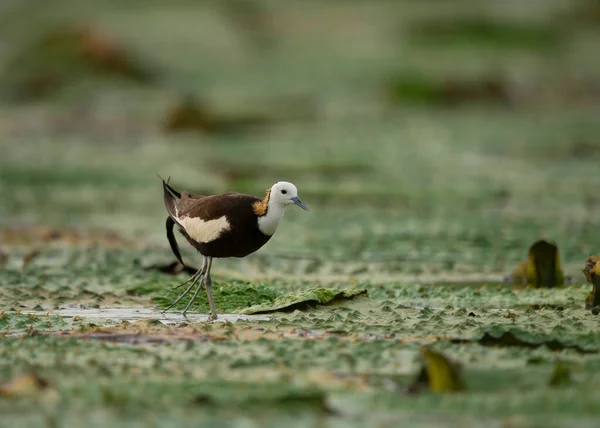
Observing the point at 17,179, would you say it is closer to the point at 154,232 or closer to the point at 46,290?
the point at 154,232

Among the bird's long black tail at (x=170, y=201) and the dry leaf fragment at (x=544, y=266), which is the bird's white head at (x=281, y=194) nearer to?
the bird's long black tail at (x=170, y=201)

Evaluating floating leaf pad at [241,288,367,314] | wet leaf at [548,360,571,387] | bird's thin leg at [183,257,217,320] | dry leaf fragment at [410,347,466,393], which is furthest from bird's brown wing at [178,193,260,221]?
wet leaf at [548,360,571,387]

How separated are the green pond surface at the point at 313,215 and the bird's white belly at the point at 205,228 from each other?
557 millimetres

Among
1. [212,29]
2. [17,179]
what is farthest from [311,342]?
[212,29]

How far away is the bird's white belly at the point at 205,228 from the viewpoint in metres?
8.68

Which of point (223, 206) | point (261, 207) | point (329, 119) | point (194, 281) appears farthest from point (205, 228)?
point (329, 119)

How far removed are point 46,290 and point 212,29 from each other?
25.3m

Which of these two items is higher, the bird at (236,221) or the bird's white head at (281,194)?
the bird's white head at (281,194)

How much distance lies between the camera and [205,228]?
881 cm

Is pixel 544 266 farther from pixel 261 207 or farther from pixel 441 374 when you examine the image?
pixel 441 374

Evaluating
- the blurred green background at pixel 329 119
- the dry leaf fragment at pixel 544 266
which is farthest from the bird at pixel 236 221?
the blurred green background at pixel 329 119

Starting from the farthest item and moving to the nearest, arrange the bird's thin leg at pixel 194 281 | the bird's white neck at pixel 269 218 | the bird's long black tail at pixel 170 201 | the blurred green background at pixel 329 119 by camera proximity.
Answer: the blurred green background at pixel 329 119 < the bird's long black tail at pixel 170 201 < the bird's thin leg at pixel 194 281 < the bird's white neck at pixel 269 218

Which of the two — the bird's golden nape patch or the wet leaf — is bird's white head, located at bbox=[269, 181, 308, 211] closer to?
the bird's golden nape patch

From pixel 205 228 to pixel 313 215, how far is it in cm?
660
